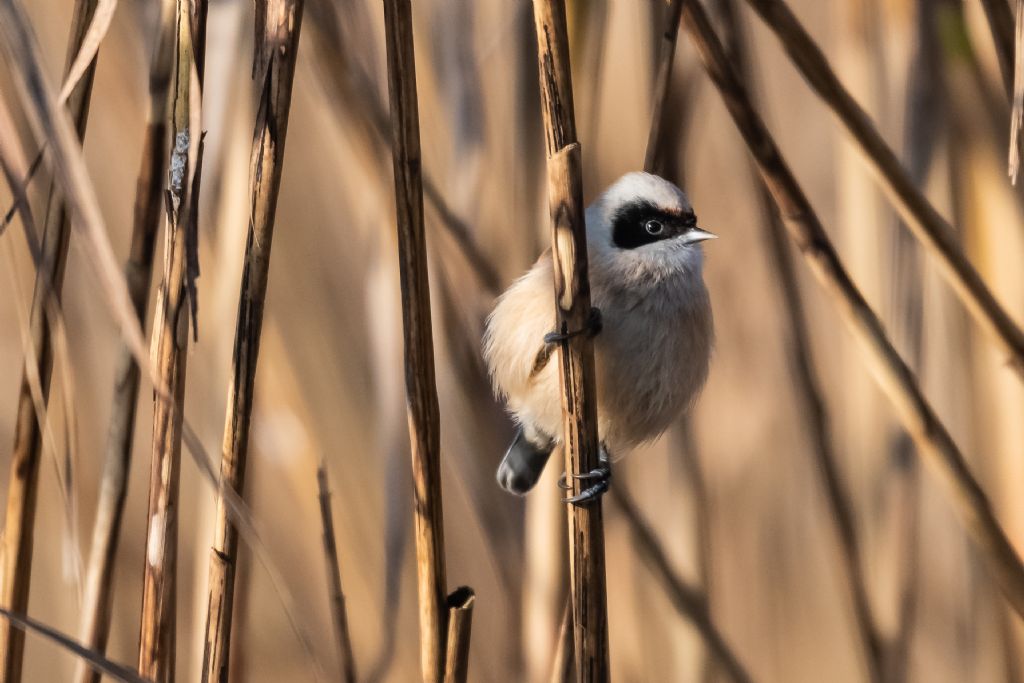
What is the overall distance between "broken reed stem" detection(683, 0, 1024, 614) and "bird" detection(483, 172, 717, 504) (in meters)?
0.27

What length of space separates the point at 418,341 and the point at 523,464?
0.77 m

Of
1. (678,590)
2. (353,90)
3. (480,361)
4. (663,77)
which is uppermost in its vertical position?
(353,90)

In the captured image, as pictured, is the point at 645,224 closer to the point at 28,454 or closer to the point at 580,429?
the point at 580,429

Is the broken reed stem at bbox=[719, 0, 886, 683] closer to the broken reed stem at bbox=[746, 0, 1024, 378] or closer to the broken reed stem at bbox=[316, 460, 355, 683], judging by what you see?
the broken reed stem at bbox=[746, 0, 1024, 378]

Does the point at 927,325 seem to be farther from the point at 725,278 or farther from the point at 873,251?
the point at 725,278

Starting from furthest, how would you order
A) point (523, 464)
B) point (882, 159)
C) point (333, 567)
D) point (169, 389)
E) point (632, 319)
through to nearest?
point (523, 464)
point (632, 319)
point (333, 567)
point (882, 159)
point (169, 389)

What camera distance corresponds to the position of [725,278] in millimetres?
1966

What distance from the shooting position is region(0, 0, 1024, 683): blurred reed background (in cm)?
178

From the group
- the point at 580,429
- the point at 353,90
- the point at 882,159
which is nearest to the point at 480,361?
the point at 353,90

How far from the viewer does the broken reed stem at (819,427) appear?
5.93 feet

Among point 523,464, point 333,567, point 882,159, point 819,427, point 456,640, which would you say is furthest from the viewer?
point 819,427

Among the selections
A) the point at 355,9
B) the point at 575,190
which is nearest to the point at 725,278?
the point at 355,9

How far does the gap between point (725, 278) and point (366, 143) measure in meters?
0.79

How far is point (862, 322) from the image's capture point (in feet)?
3.99
